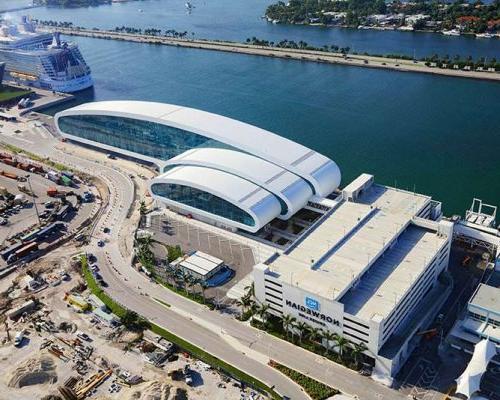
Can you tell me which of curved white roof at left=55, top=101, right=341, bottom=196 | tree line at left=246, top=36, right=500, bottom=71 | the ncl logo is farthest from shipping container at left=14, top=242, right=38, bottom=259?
tree line at left=246, top=36, right=500, bottom=71

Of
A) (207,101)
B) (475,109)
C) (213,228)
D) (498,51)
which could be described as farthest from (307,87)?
(213,228)

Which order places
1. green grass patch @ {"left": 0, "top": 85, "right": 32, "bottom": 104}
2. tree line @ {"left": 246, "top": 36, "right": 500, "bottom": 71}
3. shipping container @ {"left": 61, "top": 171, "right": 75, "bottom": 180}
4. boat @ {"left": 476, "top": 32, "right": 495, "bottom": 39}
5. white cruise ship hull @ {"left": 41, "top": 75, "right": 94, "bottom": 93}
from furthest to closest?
boat @ {"left": 476, "top": 32, "right": 495, "bottom": 39} < white cruise ship hull @ {"left": 41, "top": 75, "right": 94, "bottom": 93} < tree line @ {"left": 246, "top": 36, "right": 500, "bottom": 71} < green grass patch @ {"left": 0, "top": 85, "right": 32, "bottom": 104} < shipping container @ {"left": 61, "top": 171, "right": 75, "bottom": 180}

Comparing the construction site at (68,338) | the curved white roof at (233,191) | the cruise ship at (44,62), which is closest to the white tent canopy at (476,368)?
the construction site at (68,338)

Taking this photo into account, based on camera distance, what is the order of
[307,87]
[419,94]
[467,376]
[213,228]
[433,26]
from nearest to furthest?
[467,376] → [213,228] → [419,94] → [307,87] → [433,26]

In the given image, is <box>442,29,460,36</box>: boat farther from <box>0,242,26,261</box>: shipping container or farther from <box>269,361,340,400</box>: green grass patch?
<box>269,361,340,400</box>: green grass patch

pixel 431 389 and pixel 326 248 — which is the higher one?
pixel 326 248

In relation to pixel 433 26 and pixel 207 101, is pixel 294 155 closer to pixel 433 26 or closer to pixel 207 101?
pixel 207 101
